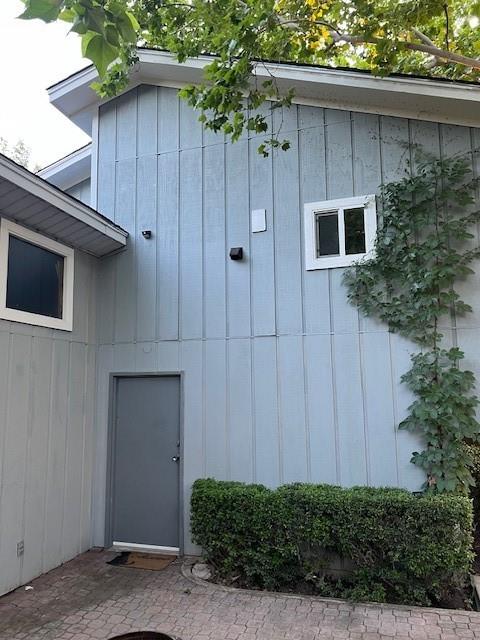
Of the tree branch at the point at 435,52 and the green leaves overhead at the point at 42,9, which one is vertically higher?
the tree branch at the point at 435,52

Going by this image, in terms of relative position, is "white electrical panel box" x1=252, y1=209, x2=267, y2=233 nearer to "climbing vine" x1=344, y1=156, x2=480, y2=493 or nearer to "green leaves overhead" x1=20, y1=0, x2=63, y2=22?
"climbing vine" x1=344, y1=156, x2=480, y2=493

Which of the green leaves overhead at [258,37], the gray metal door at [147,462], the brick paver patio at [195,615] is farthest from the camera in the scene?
the gray metal door at [147,462]

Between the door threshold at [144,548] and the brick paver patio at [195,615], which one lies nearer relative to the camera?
the brick paver patio at [195,615]

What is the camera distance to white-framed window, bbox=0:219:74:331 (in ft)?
14.8

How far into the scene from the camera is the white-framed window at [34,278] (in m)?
4.52

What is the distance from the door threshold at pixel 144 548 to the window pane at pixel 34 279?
8.91 ft

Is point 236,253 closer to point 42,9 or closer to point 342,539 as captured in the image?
point 342,539

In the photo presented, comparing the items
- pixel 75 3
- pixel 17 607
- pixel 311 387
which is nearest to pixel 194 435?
pixel 311 387

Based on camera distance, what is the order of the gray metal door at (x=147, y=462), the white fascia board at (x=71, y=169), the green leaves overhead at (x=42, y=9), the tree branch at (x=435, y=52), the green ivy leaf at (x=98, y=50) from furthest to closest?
1. the white fascia board at (x=71, y=169)
2. the gray metal door at (x=147, y=462)
3. the tree branch at (x=435, y=52)
4. the green ivy leaf at (x=98, y=50)
5. the green leaves overhead at (x=42, y=9)

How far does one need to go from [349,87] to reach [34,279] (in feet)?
12.6

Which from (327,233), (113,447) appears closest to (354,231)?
(327,233)

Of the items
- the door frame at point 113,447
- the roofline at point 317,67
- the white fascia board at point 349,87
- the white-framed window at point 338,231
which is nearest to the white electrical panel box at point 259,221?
the white-framed window at point 338,231

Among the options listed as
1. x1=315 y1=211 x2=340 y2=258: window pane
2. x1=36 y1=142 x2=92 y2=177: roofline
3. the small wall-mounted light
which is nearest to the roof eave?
the small wall-mounted light

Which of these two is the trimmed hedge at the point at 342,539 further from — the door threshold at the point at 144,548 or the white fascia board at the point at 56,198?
the white fascia board at the point at 56,198
